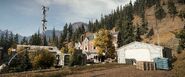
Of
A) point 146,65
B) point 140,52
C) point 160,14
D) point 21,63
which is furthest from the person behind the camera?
point 160,14

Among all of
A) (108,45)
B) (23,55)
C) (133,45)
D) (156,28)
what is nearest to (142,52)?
(133,45)

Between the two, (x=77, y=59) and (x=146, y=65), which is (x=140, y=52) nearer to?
(x=146, y=65)

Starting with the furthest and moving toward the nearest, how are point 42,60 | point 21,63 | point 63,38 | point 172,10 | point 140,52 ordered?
point 63,38 → point 172,10 → point 42,60 → point 140,52 → point 21,63

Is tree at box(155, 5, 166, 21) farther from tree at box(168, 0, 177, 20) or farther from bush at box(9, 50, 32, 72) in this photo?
bush at box(9, 50, 32, 72)

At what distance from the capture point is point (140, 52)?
52062 mm

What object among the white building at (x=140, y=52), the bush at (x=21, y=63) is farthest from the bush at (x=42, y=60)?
the white building at (x=140, y=52)

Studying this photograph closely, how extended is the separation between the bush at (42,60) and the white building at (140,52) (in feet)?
55.3

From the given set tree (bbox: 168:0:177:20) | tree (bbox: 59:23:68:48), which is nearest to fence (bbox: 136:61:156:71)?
tree (bbox: 59:23:68:48)

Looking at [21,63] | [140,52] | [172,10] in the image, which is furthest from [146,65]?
[172,10]

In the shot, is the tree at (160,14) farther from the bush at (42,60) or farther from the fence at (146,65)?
the fence at (146,65)

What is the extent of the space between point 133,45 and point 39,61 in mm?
21937

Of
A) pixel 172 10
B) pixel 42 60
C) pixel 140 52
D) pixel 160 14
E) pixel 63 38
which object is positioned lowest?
pixel 42 60

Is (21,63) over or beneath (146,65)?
beneath

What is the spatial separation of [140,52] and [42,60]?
22.5 m
